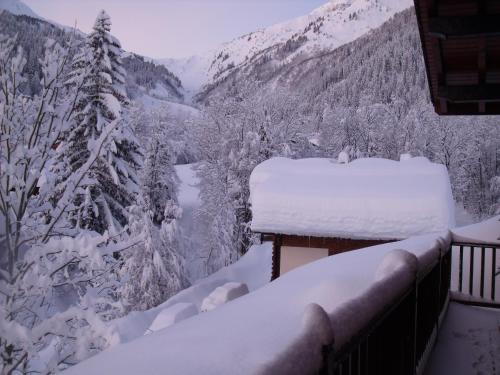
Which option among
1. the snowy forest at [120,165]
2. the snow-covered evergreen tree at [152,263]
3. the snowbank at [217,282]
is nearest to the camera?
the snowy forest at [120,165]

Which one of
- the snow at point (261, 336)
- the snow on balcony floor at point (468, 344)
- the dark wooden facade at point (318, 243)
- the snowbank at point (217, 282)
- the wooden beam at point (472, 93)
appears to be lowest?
the snowbank at point (217, 282)

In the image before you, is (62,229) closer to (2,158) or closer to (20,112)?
(2,158)

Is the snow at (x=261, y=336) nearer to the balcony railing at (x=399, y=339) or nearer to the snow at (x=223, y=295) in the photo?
the balcony railing at (x=399, y=339)

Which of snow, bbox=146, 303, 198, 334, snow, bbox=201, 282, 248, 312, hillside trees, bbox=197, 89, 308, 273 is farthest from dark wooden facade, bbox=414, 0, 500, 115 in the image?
hillside trees, bbox=197, 89, 308, 273

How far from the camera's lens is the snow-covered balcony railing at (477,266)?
236 inches

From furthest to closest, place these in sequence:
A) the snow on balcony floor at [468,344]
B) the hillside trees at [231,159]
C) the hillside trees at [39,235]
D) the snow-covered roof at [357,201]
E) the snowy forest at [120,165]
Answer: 1. the hillside trees at [231,159]
2. the snow-covered roof at [357,201]
3. the snowy forest at [120,165]
4. the hillside trees at [39,235]
5. the snow on balcony floor at [468,344]

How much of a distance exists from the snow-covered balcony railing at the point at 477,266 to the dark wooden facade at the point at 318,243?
142 inches

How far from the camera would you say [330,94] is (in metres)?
72.6

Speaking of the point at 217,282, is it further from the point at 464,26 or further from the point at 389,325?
the point at 389,325

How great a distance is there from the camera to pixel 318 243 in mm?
16484

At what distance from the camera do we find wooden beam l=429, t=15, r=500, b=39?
4480 millimetres

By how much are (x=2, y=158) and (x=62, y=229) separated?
5.93ft

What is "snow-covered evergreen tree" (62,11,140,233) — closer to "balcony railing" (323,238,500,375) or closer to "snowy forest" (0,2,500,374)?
"snowy forest" (0,2,500,374)

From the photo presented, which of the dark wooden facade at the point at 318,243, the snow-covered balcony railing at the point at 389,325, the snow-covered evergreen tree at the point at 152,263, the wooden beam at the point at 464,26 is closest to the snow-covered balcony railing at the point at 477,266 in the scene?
the snow-covered balcony railing at the point at 389,325
